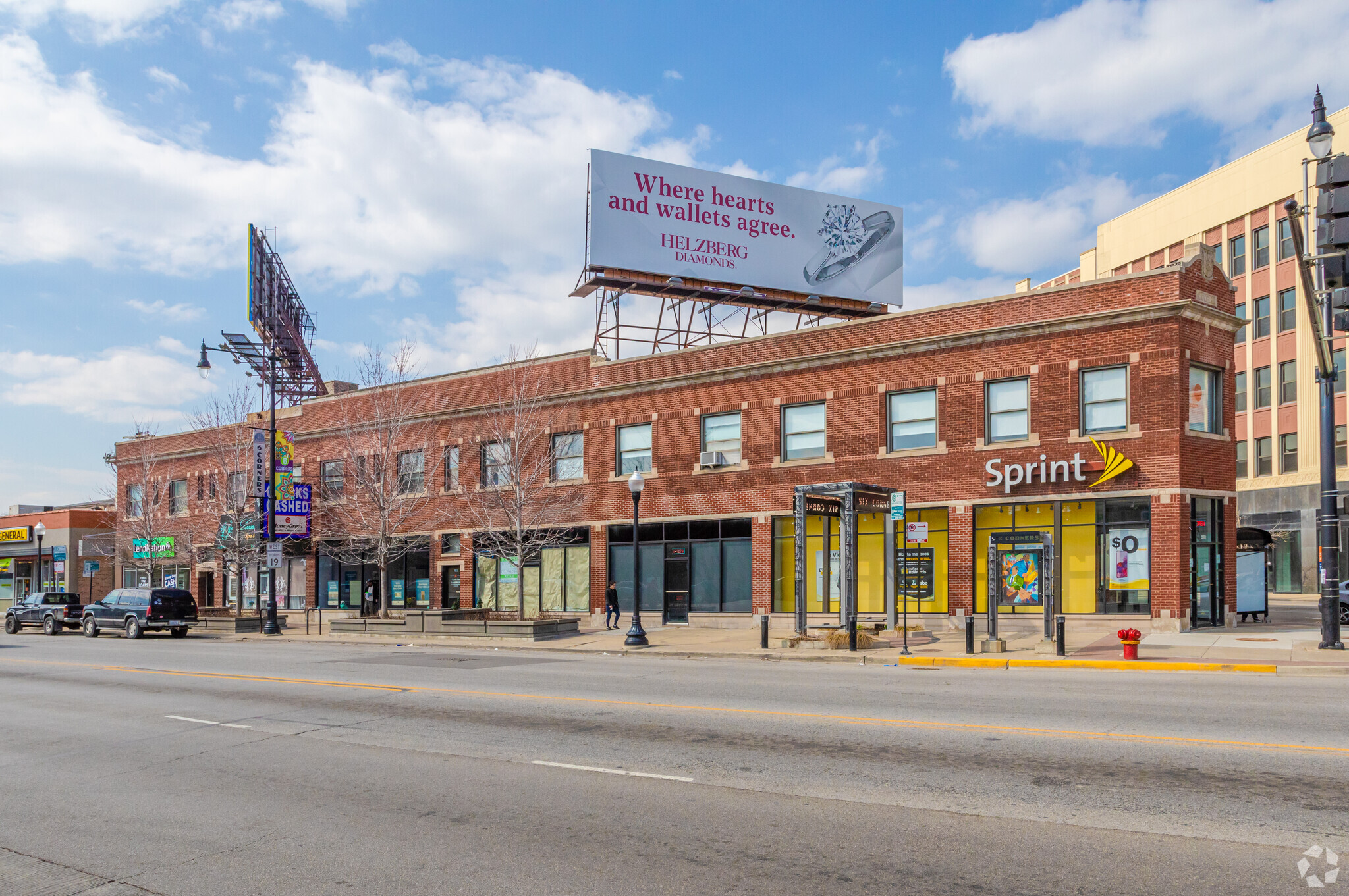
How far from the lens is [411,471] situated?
138 ft

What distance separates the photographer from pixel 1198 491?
25.3 m

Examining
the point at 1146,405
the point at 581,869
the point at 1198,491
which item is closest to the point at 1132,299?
the point at 1146,405

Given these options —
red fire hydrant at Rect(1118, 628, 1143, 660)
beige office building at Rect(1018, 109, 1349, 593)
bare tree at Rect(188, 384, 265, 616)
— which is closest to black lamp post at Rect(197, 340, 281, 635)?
bare tree at Rect(188, 384, 265, 616)

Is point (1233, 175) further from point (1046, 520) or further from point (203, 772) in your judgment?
point (203, 772)

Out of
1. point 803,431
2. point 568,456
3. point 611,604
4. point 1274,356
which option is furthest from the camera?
point 1274,356

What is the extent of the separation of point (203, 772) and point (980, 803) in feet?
24.9

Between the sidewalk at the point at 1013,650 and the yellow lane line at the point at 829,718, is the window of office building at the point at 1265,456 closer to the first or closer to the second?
the sidewalk at the point at 1013,650

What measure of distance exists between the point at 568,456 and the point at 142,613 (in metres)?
16.1

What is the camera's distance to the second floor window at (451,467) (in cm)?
4062

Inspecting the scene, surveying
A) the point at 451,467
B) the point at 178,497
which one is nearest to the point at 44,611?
the point at 178,497

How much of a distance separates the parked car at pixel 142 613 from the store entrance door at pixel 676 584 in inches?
682

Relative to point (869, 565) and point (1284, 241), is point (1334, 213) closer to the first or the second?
point (869, 565)

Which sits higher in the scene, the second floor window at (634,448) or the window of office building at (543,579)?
the second floor window at (634,448)

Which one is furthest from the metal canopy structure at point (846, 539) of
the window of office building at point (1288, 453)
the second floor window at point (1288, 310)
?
the second floor window at point (1288, 310)
